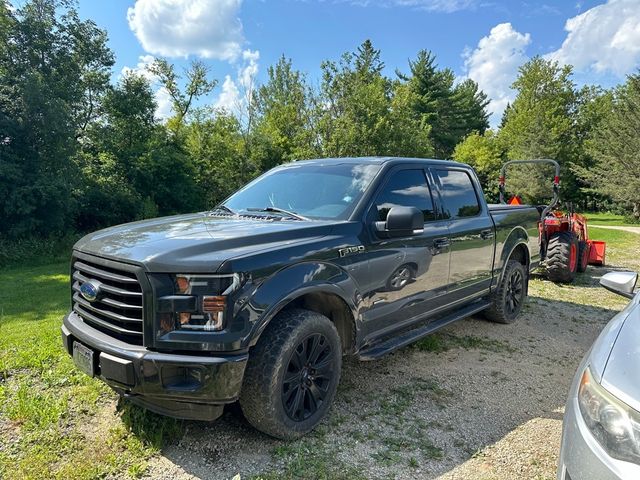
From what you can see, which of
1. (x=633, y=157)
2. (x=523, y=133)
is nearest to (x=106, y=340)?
(x=633, y=157)

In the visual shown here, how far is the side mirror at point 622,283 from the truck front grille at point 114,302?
296 cm

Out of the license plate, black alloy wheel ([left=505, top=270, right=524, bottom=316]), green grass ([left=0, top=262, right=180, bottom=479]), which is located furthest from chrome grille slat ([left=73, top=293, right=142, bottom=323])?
black alloy wheel ([left=505, top=270, right=524, bottom=316])

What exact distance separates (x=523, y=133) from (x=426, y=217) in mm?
36600

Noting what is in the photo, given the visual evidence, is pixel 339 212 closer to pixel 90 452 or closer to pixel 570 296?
pixel 90 452

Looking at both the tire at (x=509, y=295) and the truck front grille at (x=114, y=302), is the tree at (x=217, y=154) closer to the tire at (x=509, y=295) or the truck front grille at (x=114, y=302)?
the tire at (x=509, y=295)

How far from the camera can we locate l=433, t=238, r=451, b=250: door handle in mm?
4047

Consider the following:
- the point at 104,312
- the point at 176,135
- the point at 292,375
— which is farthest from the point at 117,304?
the point at 176,135

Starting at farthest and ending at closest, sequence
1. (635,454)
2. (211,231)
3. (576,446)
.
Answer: (211,231) → (576,446) → (635,454)

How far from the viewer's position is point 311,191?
12.5 feet

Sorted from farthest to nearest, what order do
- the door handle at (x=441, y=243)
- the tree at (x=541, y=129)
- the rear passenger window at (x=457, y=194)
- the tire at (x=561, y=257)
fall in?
the tree at (x=541, y=129), the tire at (x=561, y=257), the rear passenger window at (x=457, y=194), the door handle at (x=441, y=243)

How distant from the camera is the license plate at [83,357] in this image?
274 cm

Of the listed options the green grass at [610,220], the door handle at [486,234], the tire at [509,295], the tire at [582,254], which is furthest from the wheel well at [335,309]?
the green grass at [610,220]

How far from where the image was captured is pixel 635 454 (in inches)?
63.8

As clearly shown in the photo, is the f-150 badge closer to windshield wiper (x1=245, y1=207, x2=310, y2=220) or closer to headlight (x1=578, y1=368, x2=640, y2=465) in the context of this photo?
windshield wiper (x1=245, y1=207, x2=310, y2=220)
